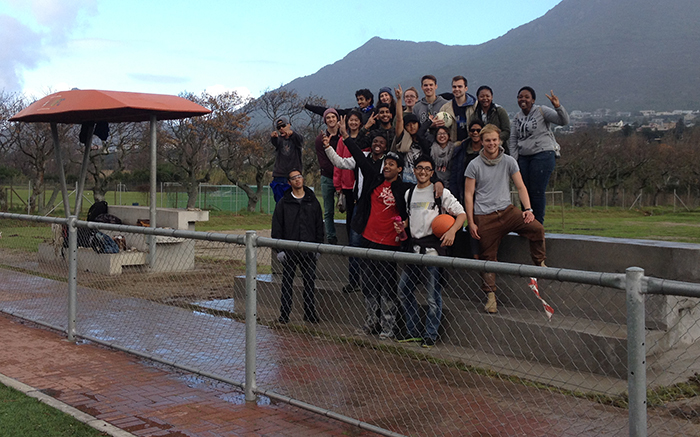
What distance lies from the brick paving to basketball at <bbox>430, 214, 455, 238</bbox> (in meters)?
2.26

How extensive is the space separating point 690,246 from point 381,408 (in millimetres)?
3533

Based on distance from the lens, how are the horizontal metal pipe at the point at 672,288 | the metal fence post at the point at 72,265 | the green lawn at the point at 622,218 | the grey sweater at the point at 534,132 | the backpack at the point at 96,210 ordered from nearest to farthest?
the horizontal metal pipe at the point at 672,288 → the metal fence post at the point at 72,265 → the grey sweater at the point at 534,132 → the backpack at the point at 96,210 → the green lawn at the point at 622,218

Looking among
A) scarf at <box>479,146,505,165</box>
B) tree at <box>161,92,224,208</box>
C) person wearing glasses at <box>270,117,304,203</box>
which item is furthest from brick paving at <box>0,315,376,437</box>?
tree at <box>161,92,224,208</box>

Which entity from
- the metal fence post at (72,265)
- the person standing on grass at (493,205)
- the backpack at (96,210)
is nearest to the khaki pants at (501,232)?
the person standing on grass at (493,205)

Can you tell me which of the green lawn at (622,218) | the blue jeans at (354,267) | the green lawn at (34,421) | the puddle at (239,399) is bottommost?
the green lawn at (622,218)


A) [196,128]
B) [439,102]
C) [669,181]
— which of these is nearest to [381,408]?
[439,102]

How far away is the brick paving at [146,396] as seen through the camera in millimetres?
4617

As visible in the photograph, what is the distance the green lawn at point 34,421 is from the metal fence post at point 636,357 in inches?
128

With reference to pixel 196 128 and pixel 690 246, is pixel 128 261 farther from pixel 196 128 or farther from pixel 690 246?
pixel 196 128

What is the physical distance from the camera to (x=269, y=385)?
566 cm

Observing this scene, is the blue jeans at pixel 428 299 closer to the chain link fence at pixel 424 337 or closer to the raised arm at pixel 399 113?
the chain link fence at pixel 424 337

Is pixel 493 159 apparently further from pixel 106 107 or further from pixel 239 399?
pixel 106 107

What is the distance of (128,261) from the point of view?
12500 millimetres

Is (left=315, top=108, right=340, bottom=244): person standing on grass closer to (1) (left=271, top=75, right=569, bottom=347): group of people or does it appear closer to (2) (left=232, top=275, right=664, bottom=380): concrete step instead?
(1) (left=271, top=75, right=569, bottom=347): group of people
